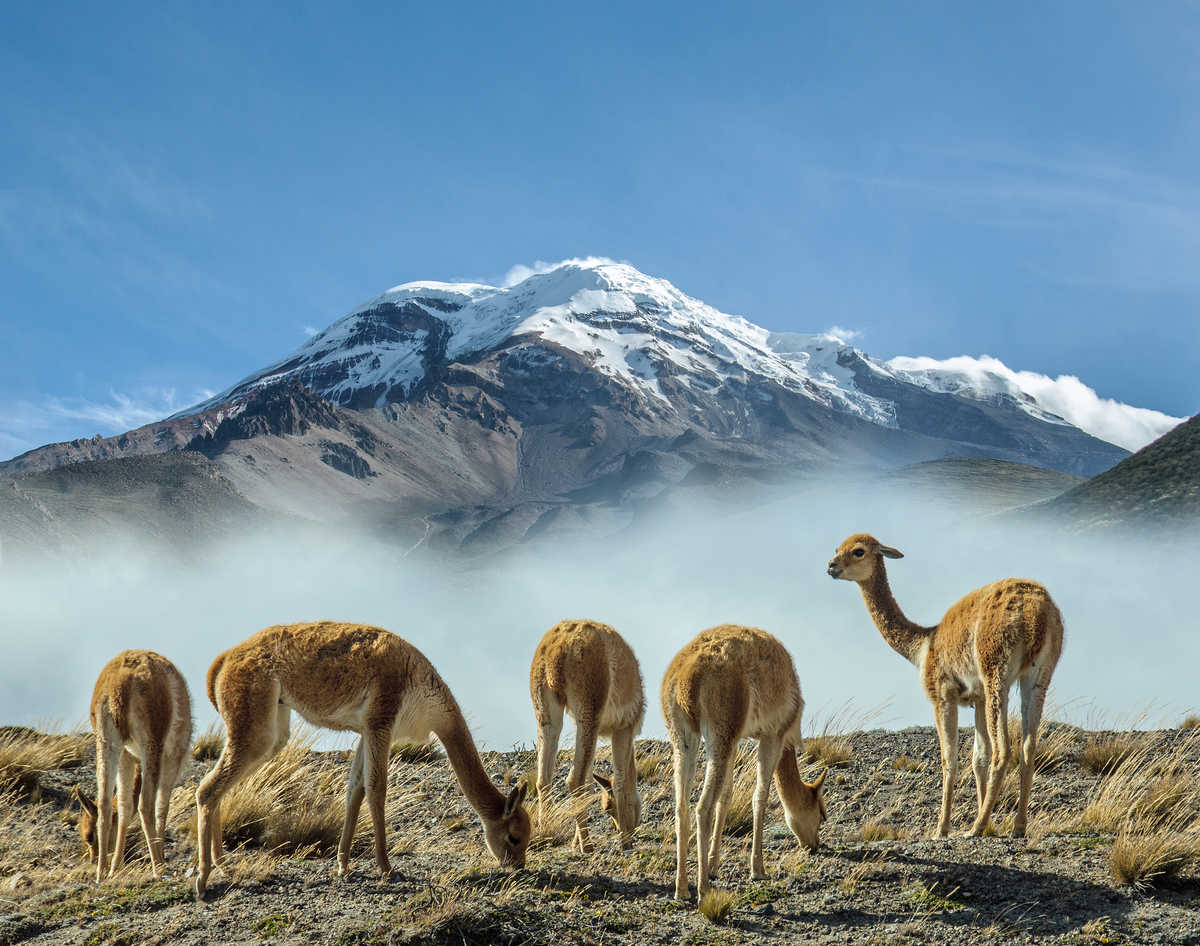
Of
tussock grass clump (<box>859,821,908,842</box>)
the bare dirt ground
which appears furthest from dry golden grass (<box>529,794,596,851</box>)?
tussock grass clump (<box>859,821,908,842</box>)

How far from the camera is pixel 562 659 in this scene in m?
8.73

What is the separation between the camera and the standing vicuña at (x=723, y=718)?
6.79 meters

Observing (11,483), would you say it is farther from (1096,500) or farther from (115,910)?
(115,910)

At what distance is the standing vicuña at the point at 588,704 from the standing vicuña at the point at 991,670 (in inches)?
108

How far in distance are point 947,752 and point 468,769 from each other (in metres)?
4.24

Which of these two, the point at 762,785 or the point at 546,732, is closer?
the point at 762,785

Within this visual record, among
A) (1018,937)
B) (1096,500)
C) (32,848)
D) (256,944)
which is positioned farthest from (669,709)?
(1096,500)

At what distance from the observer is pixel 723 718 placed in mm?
6836

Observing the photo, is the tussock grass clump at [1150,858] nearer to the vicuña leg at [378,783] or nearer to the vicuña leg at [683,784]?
the vicuña leg at [683,784]

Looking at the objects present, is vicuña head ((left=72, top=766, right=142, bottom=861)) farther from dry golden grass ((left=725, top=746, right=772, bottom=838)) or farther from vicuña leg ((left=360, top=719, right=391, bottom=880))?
dry golden grass ((left=725, top=746, right=772, bottom=838))

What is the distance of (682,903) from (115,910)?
395 cm

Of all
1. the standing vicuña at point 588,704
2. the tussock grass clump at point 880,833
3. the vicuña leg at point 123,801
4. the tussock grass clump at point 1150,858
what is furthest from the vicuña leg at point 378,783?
the tussock grass clump at point 1150,858

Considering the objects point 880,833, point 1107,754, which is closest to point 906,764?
point 1107,754

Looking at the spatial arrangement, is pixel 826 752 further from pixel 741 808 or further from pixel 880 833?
pixel 880 833
